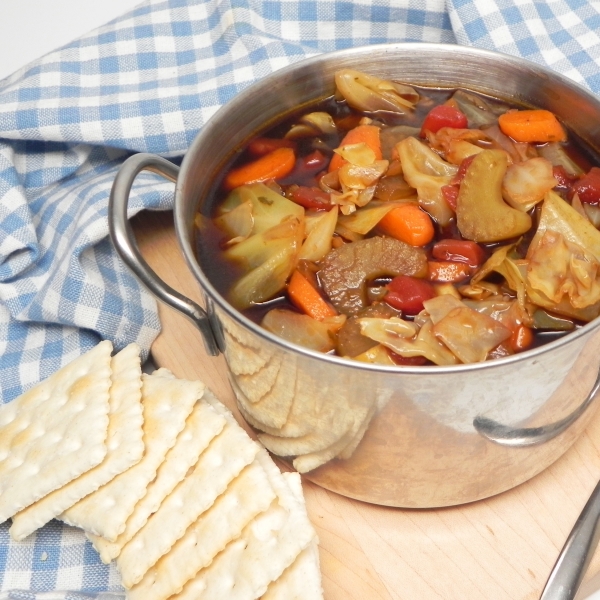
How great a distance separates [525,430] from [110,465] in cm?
89

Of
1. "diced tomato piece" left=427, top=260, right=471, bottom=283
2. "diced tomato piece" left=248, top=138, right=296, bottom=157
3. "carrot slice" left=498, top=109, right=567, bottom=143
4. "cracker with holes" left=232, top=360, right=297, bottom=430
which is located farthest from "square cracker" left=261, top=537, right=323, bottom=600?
"carrot slice" left=498, top=109, right=567, bottom=143

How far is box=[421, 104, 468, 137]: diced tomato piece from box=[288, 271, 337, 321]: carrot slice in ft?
1.92

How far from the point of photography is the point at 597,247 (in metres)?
1.68

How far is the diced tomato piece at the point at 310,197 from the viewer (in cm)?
185

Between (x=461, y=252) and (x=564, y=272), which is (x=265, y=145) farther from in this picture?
(x=564, y=272)

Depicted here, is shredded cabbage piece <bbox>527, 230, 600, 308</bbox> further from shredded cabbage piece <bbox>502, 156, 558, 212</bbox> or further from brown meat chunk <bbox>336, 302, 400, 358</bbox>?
brown meat chunk <bbox>336, 302, 400, 358</bbox>

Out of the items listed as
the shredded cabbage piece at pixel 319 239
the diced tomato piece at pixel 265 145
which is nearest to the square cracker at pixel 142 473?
the shredded cabbage piece at pixel 319 239

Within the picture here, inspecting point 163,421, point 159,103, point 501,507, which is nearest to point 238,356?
point 163,421

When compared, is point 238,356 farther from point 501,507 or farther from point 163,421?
point 501,507

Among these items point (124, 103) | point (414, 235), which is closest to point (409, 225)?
point (414, 235)

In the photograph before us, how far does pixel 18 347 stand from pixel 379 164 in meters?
1.12

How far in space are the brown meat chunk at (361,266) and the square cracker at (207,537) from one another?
432mm

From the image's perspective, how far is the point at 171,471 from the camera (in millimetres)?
1758

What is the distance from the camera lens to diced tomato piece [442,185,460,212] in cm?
180
